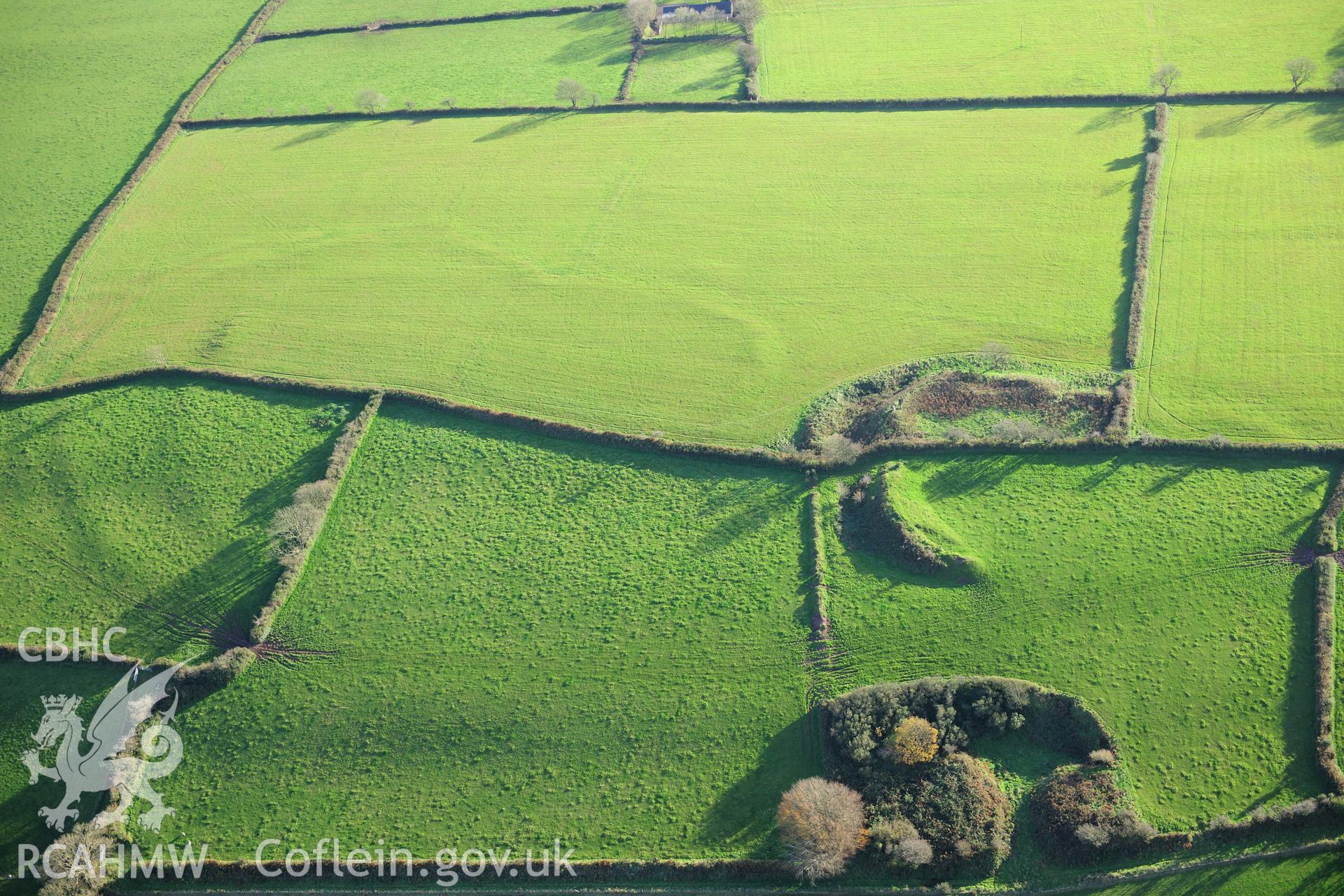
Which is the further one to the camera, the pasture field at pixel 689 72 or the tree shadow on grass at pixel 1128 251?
the pasture field at pixel 689 72

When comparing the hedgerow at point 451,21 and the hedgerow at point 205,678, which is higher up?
the hedgerow at point 451,21

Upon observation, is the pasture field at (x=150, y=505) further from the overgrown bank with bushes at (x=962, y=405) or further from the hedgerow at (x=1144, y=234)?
the hedgerow at (x=1144, y=234)

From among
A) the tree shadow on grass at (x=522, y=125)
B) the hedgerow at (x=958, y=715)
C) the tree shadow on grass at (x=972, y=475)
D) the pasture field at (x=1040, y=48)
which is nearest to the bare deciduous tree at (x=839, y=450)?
the tree shadow on grass at (x=972, y=475)

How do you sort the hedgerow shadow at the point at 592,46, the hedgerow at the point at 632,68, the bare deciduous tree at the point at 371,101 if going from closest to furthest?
the hedgerow at the point at 632,68 < the bare deciduous tree at the point at 371,101 < the hedgerow shadow at the point at 592,46

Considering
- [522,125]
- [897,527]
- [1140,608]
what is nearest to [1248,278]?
[1140,608]

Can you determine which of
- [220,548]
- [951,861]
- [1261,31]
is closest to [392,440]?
[220,548]

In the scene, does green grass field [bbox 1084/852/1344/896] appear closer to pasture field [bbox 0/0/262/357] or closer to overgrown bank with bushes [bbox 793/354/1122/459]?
overgrown bank with bushes [bbox 793/354/1122/459]
